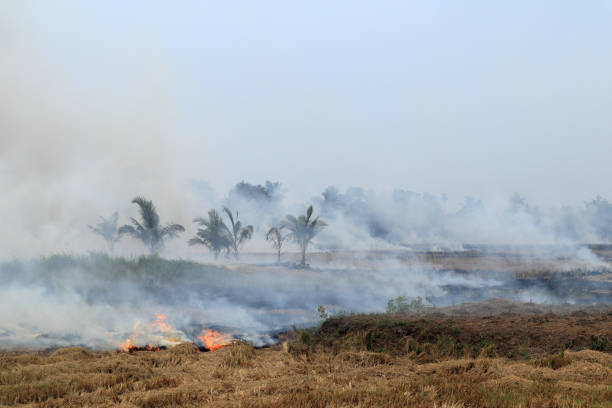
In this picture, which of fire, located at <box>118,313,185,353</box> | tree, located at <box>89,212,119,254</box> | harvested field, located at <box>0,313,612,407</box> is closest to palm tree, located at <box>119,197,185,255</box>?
tree, located at <box>89,212,119,254</box>

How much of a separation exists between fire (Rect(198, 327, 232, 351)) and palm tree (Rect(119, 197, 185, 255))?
1686cm

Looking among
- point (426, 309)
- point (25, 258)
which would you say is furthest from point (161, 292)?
point (426, 309)

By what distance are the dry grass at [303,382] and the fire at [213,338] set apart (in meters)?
4.15

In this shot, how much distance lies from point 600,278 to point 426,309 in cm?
1951

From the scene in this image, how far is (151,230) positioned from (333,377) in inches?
1043

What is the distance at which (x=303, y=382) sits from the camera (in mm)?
6488

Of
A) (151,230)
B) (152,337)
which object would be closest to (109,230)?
(151,230)

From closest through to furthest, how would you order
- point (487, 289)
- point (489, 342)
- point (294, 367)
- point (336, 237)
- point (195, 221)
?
point (294, 367), point (489, 342), point (487, 289), point (195, 221), point (336, 237)

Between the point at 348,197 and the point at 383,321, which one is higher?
the point at 348,197

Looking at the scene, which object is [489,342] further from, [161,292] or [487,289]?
[487,289]

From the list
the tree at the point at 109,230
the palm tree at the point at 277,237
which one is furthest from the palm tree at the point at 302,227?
the tree at the point at 109,230

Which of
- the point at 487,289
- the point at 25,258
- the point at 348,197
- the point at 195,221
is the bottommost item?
the point at 487,289

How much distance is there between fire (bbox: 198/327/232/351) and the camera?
13.0 meters

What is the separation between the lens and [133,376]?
698cm
